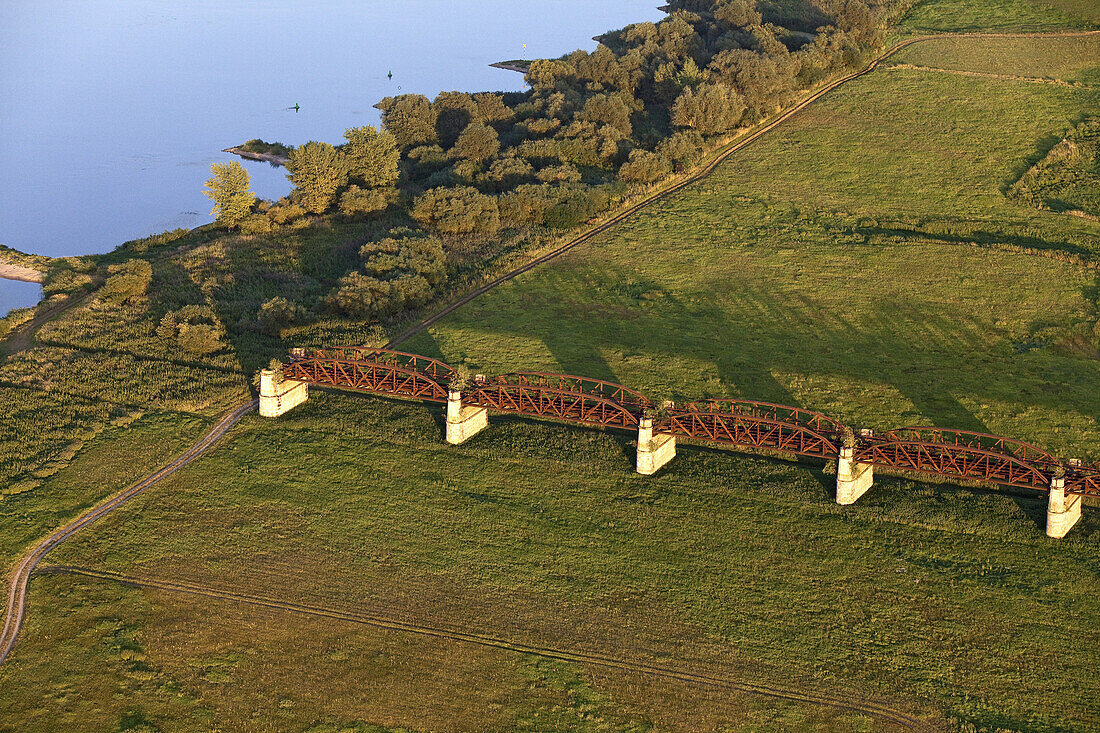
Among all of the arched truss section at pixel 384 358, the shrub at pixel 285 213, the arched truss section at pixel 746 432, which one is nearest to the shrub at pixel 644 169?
the shrub at pixel 285 213

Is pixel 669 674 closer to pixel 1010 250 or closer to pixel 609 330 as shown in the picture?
pixel 609 330

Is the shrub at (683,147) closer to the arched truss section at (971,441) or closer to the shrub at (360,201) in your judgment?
the shrub at (360,201)

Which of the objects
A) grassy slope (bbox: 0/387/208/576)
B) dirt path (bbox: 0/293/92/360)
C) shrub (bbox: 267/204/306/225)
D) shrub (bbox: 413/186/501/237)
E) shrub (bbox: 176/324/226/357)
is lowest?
grassy slope (bbox: 0/387/208/576)

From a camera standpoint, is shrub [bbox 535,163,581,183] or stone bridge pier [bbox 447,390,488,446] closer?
stone bridge pier [bbox 447,390,488,446]

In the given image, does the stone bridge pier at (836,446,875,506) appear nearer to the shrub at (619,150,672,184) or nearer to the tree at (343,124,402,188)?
the shrub at (619,150,672,184)

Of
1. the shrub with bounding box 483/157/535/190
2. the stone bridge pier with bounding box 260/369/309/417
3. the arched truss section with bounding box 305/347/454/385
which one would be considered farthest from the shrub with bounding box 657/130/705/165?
the stone bridge pier with bounding box 260/369/309/417

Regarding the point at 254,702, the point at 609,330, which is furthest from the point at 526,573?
the point at 609,330
